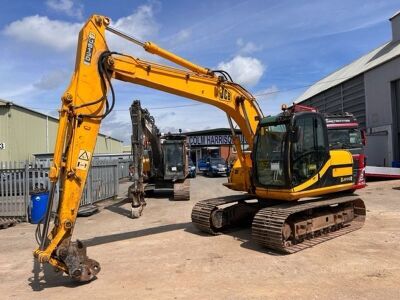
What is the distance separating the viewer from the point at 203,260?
26.5ft

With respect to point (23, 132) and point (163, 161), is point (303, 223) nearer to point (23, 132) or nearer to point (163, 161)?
point (163, 161)

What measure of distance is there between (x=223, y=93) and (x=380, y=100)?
20.4 meters

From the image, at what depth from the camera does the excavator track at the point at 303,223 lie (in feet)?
27.6

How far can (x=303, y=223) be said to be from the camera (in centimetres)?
898

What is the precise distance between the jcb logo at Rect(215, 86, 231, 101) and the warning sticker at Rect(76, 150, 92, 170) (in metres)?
3.65

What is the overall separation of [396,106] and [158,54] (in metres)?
21.3

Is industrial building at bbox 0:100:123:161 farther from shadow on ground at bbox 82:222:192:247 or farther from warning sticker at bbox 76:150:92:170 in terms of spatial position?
warning sticker at bbox 76:150:92:170

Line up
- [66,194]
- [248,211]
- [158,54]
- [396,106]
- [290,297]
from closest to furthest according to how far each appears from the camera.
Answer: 1. [290,297]
2. [66,194]
3. [158,54]
4. [248,211]
5. [396,106]

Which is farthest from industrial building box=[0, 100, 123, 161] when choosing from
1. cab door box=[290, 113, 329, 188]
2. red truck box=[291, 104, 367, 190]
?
cab door box=[290, 113, 329, 188]

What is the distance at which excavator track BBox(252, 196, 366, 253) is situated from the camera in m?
8.41

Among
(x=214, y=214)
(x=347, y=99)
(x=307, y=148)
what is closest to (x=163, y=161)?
(x=214, y=214)

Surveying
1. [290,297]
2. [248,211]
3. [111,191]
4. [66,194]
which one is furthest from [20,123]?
[290,297]

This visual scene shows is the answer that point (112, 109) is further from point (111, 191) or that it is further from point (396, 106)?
point (396, 106)

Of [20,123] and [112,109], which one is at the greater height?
[20,123]
